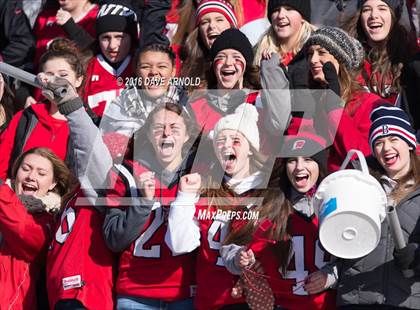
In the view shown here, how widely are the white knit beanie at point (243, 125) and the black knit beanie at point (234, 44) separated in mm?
492

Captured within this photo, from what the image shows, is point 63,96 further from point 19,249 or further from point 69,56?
point 69,56

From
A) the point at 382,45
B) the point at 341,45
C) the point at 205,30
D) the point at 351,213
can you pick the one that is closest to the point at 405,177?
the point at 351,213

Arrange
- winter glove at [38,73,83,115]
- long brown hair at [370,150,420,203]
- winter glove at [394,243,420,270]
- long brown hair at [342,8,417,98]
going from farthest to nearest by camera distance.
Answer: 1. long brown hair at [342,8,417,98]
2. winter glove at [38,73,83,115]
3. long brown hair at [370,150,420,203]
4. winter glove at [394,243,420,270]

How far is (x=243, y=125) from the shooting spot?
632 cm

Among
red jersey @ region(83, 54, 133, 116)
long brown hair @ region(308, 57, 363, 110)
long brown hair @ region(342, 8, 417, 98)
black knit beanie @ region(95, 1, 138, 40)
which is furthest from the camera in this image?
black knit beanie @ region(95, 1, 138, 40)

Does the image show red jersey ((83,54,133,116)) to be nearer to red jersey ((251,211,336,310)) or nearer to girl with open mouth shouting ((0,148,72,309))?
girl with open mouth shouting ((0,148,72,309))

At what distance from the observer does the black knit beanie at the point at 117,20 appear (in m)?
7.50

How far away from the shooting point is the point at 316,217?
5.93 meters

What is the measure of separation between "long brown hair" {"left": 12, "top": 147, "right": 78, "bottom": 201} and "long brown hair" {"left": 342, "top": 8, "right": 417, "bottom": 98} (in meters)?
1.77

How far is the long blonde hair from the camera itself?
7.12 metres

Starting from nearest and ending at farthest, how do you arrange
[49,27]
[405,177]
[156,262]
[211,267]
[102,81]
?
1. [405,177]
2. [211,267]
3. [156,262]
4. [102,81]
5. [49,27]

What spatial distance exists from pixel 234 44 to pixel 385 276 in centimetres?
177

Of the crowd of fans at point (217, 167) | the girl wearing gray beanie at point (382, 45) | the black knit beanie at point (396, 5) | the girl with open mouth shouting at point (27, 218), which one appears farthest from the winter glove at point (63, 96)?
the black knit beanie at point (396, 5)

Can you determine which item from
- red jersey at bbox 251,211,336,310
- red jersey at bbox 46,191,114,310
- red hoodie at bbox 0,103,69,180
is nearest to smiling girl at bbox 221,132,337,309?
red jersey at bbox 251,211,336,310
